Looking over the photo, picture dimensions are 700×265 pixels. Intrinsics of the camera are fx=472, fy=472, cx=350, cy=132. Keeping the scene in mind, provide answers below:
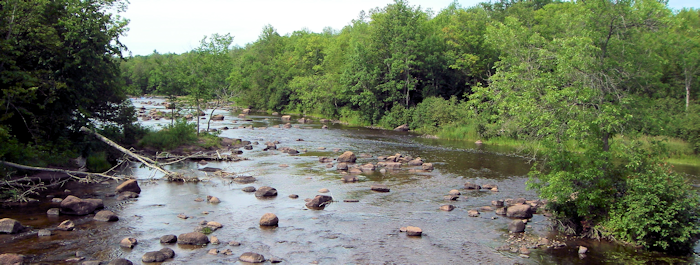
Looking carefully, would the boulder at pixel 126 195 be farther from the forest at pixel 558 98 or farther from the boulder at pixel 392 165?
the boulder at pixel 392 165

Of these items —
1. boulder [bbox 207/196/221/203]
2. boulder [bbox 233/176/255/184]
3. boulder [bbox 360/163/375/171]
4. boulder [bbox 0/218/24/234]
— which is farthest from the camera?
boulder [bbox 360/163/375/171]

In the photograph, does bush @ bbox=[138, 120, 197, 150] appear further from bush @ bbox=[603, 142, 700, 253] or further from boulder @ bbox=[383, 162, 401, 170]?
bush @ bbox=[603, 142, 700, 253]

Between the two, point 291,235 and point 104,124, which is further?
point 104,124

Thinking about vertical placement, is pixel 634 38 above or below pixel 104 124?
above

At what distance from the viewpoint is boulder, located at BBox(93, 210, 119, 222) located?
60.4 ft

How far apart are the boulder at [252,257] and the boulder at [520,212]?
36.6ft

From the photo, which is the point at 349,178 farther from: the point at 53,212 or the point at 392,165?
the point at 53,212

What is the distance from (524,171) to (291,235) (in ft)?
62.9

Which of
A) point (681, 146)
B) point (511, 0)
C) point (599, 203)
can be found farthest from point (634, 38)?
point (511, 0)

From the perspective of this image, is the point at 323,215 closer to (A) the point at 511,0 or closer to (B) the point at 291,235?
(B) the point at 291,235

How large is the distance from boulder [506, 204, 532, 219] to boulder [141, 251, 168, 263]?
13921 millimetres

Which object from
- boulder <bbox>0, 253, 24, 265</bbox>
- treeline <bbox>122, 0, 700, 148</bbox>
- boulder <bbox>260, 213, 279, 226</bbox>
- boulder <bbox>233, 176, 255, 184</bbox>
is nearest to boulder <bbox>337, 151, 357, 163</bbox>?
boulder <bbox>233, 176, 255, 184</bbox>

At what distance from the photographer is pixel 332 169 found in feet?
102

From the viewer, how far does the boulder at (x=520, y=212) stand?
2023 cm
